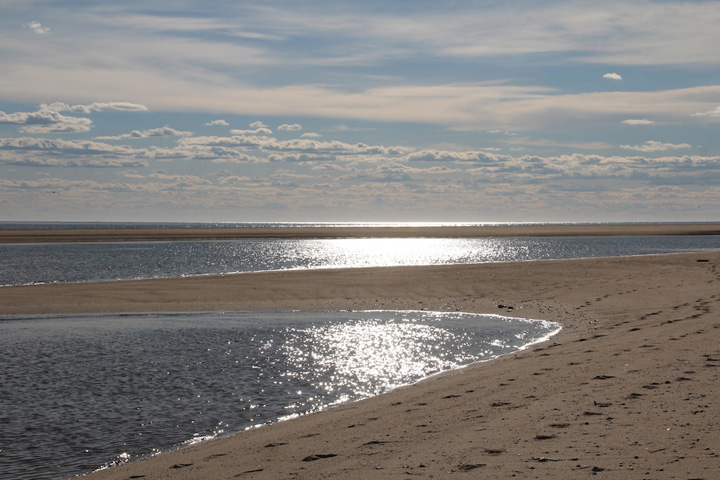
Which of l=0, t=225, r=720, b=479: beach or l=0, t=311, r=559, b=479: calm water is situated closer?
l=0, t=225, r=720, b=479: beach

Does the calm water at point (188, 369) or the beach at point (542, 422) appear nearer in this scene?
the beach at point (542, 422)

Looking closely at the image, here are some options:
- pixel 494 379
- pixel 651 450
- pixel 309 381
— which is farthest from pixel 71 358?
pixel 651 450

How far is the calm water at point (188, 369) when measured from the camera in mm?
10984

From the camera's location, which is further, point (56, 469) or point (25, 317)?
point (25, 317)

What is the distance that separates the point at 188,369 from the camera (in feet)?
52.8

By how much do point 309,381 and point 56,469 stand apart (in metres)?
6.19

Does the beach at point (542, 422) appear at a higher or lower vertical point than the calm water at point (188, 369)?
higher

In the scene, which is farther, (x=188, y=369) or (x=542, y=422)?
(x=188, y=369)

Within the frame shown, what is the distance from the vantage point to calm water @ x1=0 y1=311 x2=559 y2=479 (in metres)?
11.0

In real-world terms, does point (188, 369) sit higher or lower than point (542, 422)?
lower

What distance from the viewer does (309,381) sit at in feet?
48.6

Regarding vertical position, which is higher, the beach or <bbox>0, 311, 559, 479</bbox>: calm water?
the beach

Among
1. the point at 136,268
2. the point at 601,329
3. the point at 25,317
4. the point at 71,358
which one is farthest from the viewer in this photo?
the point at 136,268

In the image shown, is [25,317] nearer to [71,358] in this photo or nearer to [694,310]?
[71,358]
